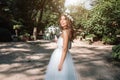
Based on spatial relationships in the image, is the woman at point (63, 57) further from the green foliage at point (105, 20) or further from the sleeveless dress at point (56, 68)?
the green foliage at point (105, 20)

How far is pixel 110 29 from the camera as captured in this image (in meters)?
22.3

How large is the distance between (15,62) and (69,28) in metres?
7.63

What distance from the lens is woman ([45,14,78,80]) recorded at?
5574 mm

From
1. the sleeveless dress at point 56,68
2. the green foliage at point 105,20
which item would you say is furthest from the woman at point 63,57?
the green foliage at point 105,20

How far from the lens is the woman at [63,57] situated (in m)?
5.57

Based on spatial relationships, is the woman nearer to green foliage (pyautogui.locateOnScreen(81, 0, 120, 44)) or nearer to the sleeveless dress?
the sleeveless dress

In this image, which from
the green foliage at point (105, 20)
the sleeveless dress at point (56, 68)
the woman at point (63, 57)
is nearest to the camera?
the woman at point (63, 57)

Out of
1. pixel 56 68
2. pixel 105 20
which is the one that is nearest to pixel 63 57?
pixel 56 68

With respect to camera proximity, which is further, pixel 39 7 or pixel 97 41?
pixel 39 7

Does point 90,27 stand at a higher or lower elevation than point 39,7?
lower

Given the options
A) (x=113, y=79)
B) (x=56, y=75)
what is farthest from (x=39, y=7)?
(x=56, y=75)

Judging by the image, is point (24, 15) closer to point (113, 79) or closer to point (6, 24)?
point (6, 24)

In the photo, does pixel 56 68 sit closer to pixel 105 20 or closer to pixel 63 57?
pixel 63 57

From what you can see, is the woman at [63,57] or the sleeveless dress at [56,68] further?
the sleeveless dress at [56,68]
